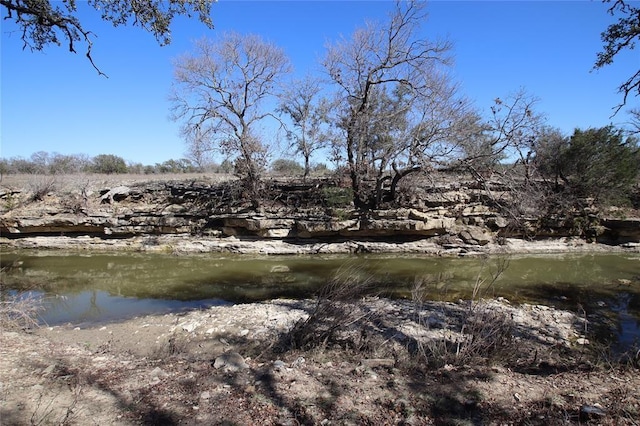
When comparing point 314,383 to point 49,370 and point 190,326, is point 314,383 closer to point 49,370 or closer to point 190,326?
point 49,370

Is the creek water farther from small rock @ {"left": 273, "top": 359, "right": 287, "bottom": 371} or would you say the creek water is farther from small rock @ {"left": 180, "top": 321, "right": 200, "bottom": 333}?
small rock @ {"left": 273, "top": 359, "right": 287, "bottom": 371}

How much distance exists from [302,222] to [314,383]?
12.9 m

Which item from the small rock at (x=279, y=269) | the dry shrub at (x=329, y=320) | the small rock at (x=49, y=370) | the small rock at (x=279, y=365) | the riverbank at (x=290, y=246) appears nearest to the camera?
the small rock at (x=49, y=370)

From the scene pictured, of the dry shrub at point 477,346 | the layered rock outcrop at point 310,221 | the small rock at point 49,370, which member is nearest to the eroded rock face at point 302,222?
the layered rock outcrop at point 310,221

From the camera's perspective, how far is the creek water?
9.04 m

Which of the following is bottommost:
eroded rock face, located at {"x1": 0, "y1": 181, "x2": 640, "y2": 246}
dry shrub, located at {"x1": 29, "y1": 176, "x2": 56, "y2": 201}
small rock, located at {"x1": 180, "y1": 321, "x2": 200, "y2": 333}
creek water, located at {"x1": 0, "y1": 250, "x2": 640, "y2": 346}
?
creek water, located at {"x1": 0, "y1": 250, "x2": 640, "y2": 346}

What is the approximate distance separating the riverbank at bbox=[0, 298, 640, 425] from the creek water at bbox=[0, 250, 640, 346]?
214 cm

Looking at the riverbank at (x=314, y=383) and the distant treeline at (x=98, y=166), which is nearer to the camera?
the riverbank at (x=314, y=383)

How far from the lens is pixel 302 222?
55.3 ft

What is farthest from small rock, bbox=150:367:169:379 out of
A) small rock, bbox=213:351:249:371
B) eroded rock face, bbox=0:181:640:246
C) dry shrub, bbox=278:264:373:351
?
eroded rock face, bbox=0:181:640:246

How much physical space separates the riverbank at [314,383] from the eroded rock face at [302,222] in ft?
35.1

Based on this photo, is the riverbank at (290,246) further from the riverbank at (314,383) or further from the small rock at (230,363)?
the small rock at (230,363)

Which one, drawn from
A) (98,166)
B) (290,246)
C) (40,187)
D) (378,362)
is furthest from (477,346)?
(98,166)

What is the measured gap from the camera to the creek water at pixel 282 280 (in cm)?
904
